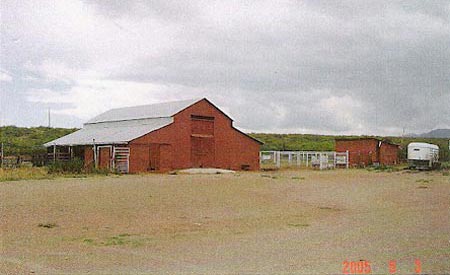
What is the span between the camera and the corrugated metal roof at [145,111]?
47531mm

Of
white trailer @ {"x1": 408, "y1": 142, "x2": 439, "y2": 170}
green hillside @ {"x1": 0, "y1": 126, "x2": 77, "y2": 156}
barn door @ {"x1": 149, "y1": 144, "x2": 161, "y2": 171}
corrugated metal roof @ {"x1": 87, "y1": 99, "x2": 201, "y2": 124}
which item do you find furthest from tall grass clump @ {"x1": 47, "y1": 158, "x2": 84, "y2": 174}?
green hillside @ {"x1": 0, "y1": 126, "x2": 77, "y2": 156}

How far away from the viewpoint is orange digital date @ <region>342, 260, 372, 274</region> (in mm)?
9062

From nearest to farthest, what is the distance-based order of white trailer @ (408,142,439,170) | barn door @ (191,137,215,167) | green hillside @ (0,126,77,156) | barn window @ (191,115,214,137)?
barn door @ (191,137,215,167)
barn window @ (191,115,214,137)
white trailer @ (408,142,439,170)
green hillside @ (0,126,77,156)

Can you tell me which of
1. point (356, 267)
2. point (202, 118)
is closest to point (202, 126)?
point (202, 118)

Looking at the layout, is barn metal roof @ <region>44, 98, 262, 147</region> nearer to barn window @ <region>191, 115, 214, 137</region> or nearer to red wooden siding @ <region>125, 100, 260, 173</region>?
red wooden siding @ <region>125, 100, 260, 173</region>

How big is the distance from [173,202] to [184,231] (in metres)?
5.99

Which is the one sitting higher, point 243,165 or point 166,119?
point 166,119

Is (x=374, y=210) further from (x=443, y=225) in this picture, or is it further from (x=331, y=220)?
(x=443, y=225)

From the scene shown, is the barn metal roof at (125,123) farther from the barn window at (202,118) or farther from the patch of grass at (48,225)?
the patch of grass at (48,225)

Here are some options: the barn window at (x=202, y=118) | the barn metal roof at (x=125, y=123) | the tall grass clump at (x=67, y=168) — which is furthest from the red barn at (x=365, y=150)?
the tall grass clump at (x=67, y=168)

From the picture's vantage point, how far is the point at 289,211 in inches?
741

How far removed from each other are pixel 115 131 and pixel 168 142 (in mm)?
7763

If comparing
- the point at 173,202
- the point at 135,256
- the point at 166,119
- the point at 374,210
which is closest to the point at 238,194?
the point at 173,202

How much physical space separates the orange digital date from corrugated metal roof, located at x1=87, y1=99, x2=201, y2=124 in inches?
1428
